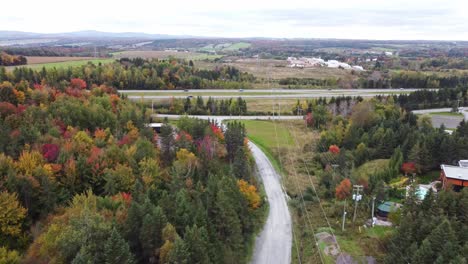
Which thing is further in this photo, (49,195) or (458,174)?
(458,174)

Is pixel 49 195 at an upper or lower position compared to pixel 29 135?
lower

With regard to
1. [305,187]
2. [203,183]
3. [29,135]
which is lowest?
[305,187]

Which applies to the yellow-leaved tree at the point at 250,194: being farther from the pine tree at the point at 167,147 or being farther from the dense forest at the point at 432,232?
the dense forest at the point at 432,232

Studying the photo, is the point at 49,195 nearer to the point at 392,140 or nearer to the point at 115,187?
the point at 115,187

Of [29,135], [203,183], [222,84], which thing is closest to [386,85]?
[222,84]

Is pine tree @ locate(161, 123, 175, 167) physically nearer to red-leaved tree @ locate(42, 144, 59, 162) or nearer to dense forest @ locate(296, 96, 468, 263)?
red-leaved tree @ locate(42, 144, 59, 162)

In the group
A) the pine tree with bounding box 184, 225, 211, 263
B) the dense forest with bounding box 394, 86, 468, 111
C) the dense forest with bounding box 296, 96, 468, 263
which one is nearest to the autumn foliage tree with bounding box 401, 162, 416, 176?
the dense forest with bounding box 296, 96, 468, 263
